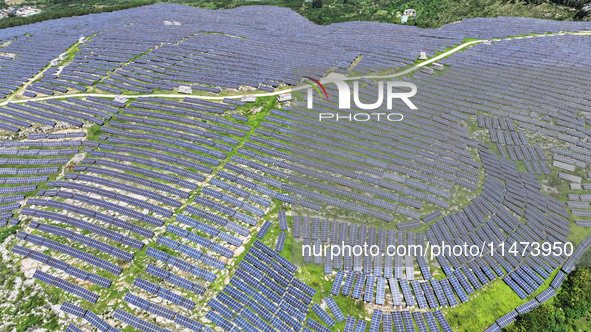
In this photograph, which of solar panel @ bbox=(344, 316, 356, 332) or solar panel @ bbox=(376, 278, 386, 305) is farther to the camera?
solar panel @ bbox=(376, 278, 386, 305)

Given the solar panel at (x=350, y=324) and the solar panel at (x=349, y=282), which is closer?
the solar panel at (x=350, y=324)

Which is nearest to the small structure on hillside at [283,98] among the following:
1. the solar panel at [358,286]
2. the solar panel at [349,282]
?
the solar panel at [349,282]

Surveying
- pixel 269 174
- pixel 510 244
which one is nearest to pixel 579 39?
pixel 510 244

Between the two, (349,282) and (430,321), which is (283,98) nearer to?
(349,282)

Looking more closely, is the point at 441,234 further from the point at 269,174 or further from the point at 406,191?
the point at 269,174

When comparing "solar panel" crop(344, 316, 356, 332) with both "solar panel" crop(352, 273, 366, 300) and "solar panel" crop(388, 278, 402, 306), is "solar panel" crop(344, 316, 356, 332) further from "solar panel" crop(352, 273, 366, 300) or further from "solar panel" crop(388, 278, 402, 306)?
"solar panel" crop(388, 278, 402, 306)

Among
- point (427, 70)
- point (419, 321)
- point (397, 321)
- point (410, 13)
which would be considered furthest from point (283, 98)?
point (410, 13)

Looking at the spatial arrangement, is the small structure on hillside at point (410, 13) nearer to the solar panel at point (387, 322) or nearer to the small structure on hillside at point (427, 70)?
the small structure on hillside at point (427, 70)

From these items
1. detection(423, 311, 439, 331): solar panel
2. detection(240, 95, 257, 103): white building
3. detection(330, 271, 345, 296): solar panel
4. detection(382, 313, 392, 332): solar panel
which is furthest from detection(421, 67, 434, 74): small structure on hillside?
detection(382, 313, 392, 332): solar panel
